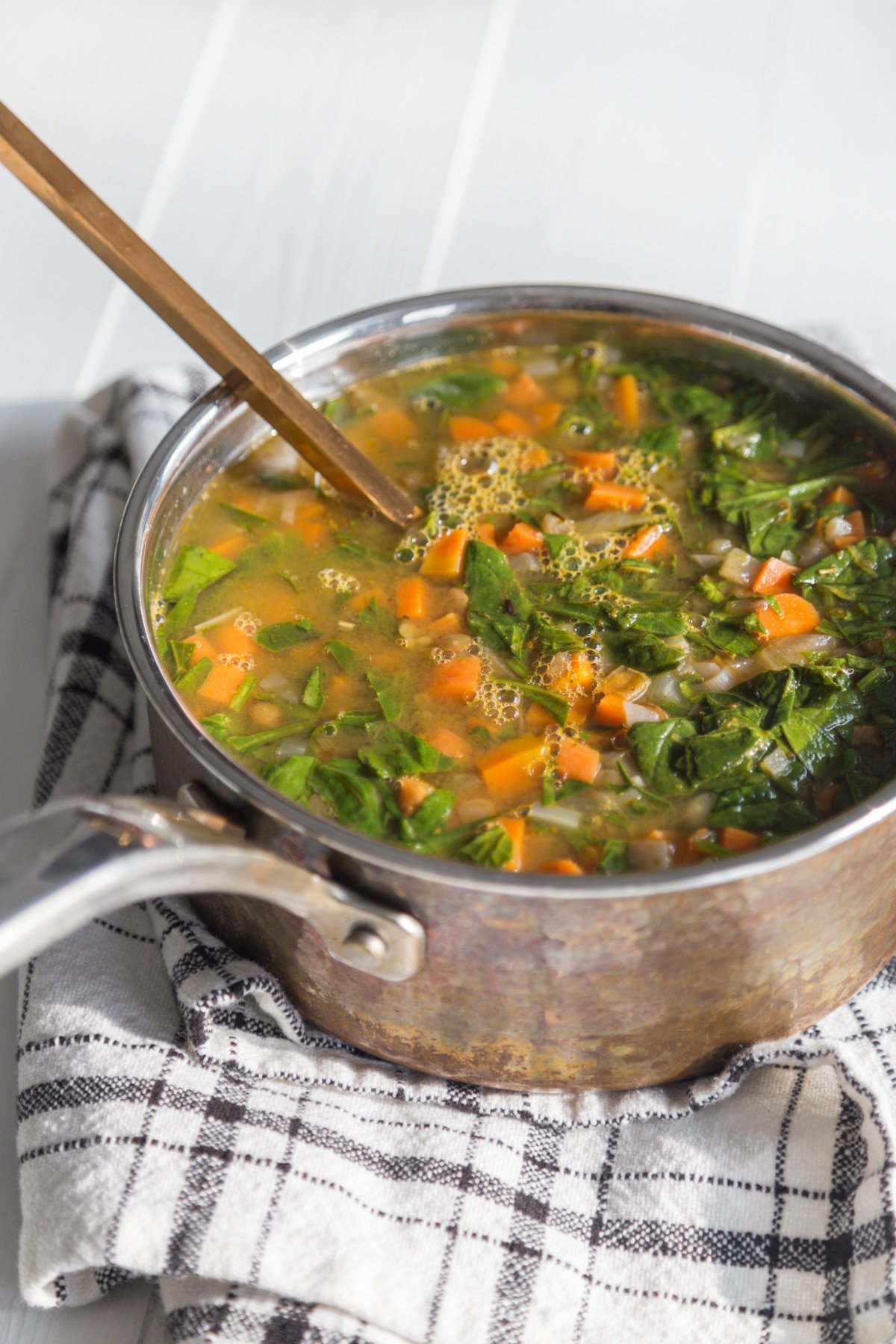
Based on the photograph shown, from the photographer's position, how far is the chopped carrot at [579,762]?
240 centimetres

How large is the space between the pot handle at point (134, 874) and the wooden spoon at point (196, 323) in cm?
93

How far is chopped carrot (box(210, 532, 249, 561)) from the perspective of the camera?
9.25 feet

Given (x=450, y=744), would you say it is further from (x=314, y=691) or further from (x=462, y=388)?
(x=462, y=388)

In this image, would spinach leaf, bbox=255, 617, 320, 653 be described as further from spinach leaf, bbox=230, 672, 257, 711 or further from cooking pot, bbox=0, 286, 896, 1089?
cooking pot, bbox=0, 286, 896, 1089

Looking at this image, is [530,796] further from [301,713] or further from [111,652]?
[111,652]

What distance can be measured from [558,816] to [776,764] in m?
0.37

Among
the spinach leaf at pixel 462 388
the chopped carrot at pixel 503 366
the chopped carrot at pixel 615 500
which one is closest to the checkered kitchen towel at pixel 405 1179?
the chopped carrot at pixel 615 500

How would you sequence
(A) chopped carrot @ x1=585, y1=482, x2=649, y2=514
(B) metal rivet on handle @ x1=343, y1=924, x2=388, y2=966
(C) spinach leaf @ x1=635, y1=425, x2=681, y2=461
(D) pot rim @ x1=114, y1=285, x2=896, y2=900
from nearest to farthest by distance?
(D) pot rim @ x1=114, y1=285, x2=896, y2=900, (B) metal rivet on handle @ x1=343, y1=924, x2=388, y2=966, (A) chopped carrot @ x1=585, y1=482, x2=649, y2=514, (C) spinach leaf @ x1=635, y1=425, x2=681, y2=461

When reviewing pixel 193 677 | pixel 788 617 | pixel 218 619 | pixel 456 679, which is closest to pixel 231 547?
pixel 218 619

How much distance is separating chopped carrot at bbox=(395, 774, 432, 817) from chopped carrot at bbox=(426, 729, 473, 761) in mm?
77

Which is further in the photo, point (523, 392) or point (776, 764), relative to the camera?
point (523, 392)

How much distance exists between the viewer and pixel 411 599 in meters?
2.72

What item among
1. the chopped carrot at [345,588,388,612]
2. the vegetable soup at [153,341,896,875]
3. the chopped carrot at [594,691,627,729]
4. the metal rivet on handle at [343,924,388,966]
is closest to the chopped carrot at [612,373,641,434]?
the vegetable soup at [153,341,896,875]

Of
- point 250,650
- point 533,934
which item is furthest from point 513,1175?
point 250,650
